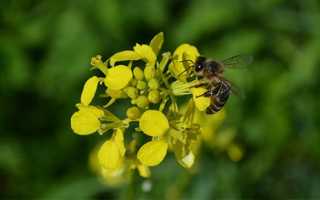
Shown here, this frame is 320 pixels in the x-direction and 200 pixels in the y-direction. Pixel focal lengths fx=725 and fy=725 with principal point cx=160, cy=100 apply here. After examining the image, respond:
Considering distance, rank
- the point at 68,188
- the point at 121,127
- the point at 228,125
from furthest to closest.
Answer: the point at 68,188 < the point at 228,125 < the point at 121,127

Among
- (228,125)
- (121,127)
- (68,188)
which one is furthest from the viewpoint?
(68,188)

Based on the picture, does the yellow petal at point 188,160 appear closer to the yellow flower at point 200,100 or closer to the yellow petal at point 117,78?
the yellow flower at point 200,100

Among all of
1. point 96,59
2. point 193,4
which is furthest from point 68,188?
point 96,59

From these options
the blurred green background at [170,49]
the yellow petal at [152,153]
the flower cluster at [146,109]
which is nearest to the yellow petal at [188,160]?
the flower cluster at [146,109]

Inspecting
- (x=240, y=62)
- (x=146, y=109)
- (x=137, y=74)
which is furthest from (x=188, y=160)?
(x=240, y=62)

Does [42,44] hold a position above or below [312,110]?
above

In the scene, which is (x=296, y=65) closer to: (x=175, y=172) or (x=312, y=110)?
(x=312, y=110)

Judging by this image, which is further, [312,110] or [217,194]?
[312,110]
